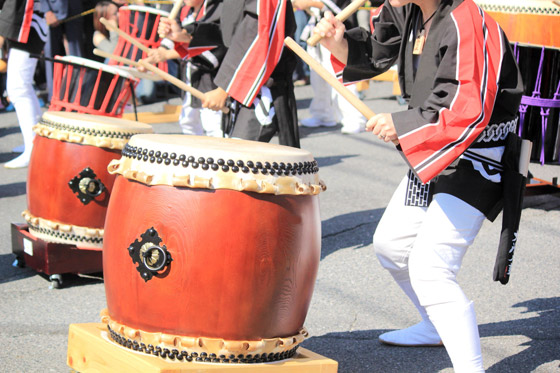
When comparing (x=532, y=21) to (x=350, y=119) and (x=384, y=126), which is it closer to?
(x=384, y=126)

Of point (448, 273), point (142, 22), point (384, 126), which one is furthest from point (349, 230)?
point (142, 22)

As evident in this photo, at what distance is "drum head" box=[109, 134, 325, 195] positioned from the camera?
218 centimetres

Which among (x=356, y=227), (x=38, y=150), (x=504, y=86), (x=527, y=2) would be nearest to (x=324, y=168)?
(x=356, y=227)

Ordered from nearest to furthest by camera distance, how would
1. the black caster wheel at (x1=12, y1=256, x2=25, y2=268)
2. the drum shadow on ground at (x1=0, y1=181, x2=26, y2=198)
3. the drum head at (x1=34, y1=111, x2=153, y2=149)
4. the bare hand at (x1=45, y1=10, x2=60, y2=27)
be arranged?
the drum head at (x1=34, y1=111, x2=153, y2=149) < the black caster wheel at (x1=12, y1=256, x2=25, y2=268) < the drum shadow on ground at (x1=0, y1=181, x2=26, y2=198) < the bare hand at (x1=45, y1=10, x2=60, y2=27)

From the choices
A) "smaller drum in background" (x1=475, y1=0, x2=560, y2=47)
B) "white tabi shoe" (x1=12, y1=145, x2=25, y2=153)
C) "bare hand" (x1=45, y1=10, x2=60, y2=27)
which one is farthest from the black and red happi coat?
"bare hand" (x1=45, y1=10, x2=60, y2=27)

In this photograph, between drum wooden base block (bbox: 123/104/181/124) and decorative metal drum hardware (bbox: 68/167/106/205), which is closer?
decorative metal drum hardware (bbox: 68/167/106/205)

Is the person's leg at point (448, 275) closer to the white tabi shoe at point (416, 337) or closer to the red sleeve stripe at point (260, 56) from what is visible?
the white tabi shoe at point (416, 337)

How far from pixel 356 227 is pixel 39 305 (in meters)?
1.99

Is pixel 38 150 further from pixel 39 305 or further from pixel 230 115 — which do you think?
pixel 230 115

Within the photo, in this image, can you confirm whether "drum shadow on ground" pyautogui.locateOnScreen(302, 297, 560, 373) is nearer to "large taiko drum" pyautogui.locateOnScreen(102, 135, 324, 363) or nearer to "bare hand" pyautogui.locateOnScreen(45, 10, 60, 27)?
"large taiko drum" pyautogui.locateOnScreen(102, 135, 324, 363)

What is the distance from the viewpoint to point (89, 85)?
15.6 ft

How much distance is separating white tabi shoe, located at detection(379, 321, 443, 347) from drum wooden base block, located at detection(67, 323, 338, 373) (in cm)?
62

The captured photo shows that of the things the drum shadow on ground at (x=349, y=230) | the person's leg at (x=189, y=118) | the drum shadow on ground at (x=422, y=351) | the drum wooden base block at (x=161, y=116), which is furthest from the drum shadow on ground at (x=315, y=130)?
the drum shadow on ground at (x=422, y=351)

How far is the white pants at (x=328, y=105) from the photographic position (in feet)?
25.3
